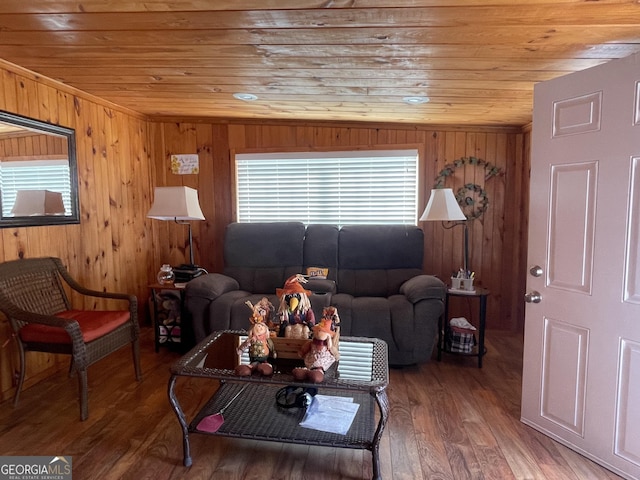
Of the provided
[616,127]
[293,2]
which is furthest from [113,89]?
[616,127]

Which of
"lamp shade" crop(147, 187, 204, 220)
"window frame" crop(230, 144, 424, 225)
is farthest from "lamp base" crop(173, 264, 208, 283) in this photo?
"window frame" crop(230, 144, 424, 225)

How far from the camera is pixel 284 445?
193 cm

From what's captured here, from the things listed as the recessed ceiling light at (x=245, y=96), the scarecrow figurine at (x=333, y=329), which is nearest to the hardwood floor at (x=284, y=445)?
the scarecrow figurine at (x=333, y=329)

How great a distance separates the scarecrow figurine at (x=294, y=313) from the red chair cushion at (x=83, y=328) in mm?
1207

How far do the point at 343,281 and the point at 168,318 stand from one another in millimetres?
1556

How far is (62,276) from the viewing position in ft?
8.61

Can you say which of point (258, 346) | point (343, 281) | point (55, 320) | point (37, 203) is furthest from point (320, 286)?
point (37, 203)

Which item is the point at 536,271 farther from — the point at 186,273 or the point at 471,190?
the point at 186,273

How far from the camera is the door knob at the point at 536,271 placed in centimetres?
195

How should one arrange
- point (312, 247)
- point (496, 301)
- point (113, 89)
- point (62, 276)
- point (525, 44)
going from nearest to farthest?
point (525, 44) < point (62, 276) < point (113, 89) < point (312, 247) < point (496, 301)

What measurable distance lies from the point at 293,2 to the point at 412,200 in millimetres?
2436

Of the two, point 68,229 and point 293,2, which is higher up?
point 293,2

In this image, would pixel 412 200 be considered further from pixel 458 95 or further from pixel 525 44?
pixel 525 44

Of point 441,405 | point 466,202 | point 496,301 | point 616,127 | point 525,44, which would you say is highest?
point 525,44
